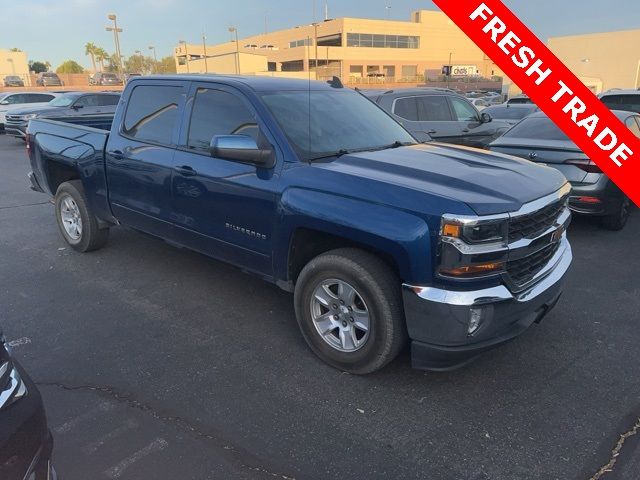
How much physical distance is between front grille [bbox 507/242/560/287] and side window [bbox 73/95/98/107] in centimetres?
1613

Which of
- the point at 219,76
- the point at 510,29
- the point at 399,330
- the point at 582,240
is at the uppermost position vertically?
the point at 510,29

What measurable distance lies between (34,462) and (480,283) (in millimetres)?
2304

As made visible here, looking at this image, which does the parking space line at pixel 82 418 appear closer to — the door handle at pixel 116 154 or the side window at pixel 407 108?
the door handle at pixel 116 154

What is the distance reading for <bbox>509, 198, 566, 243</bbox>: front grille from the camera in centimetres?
302

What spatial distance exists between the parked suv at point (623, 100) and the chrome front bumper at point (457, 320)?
11338 mm

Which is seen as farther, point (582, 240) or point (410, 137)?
point (582, 240)

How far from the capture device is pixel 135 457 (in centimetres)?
265

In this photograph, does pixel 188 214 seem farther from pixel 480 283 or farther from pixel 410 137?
pixel 480 283

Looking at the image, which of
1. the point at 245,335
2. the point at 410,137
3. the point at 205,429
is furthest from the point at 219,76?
the point at 205,429

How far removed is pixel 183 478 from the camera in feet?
8.26

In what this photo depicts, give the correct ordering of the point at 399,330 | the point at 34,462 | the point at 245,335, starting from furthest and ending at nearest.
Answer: the point at 245,335
the point at 399,330
the point at 34,462

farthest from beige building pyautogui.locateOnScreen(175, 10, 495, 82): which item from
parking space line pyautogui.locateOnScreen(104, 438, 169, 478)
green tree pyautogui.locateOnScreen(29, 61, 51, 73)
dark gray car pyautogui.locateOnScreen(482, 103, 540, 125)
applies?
parking space line pyautogui.locateOnScreen(104, 438, 169, 478)

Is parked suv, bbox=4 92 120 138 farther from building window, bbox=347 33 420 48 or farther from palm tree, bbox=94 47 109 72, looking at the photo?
palm tree, bbox=94 47 109 72

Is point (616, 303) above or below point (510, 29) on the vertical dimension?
below
